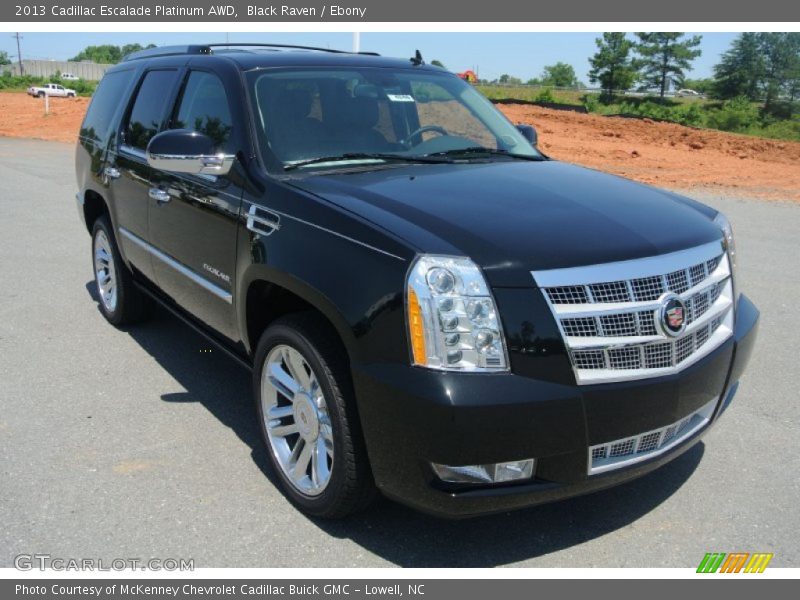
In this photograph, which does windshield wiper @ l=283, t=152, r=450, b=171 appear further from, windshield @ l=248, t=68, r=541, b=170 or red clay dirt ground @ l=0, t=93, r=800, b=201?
red clay dirt ground @ l=0, t=93, r=800, b=201

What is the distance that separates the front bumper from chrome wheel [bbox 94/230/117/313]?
149 inches

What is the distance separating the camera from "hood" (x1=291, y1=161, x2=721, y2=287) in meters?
2.96

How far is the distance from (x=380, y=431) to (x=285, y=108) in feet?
6.48

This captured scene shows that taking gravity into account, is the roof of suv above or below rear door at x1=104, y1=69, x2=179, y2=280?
above

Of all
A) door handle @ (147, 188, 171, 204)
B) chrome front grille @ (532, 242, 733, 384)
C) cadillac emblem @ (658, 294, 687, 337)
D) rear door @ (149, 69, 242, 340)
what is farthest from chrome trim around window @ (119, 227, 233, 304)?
cadillac emblem @ (658, 294, 687, 337)

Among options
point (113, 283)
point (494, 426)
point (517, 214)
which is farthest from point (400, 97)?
point (113, 283)

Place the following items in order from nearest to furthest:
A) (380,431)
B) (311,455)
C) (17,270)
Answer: (380,431) → (311,455) → (17,270)

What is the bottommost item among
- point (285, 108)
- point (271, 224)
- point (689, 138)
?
point (689, 138)

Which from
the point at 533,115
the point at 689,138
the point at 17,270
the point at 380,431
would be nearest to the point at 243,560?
the point at 380,431

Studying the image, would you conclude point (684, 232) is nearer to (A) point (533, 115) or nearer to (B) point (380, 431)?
(B) point (380, 431)

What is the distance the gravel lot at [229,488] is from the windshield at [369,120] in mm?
1631

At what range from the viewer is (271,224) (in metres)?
3.60

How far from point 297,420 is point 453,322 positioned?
1100mm

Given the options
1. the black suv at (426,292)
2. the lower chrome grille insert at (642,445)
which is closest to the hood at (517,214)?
the black suv at (426,292)
